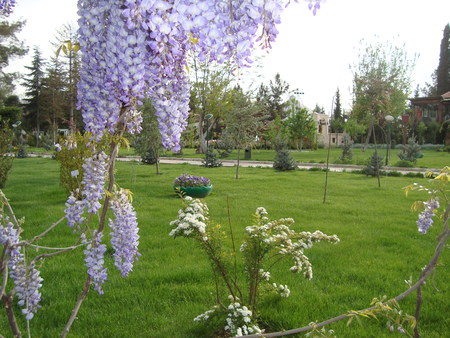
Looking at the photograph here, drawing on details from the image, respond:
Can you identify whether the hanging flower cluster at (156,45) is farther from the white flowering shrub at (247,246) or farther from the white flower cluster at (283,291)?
the white flower cluster at (283,291)

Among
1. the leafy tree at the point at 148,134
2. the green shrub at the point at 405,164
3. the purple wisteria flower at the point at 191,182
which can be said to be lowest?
the purple wisteria flower at the point at 191,182

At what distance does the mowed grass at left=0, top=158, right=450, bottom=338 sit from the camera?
11.5 feet

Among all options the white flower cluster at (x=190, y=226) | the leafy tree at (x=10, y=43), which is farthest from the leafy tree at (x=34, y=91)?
the white flower cluster at (x=190, y=226)

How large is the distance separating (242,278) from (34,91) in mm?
45341

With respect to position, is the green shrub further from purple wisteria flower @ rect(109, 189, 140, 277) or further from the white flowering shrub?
purple wisteria flower @ rect(109, 189, 140, 277)

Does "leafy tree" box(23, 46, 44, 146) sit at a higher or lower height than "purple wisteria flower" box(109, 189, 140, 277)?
higher

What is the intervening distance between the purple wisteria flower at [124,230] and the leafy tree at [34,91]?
4490cm

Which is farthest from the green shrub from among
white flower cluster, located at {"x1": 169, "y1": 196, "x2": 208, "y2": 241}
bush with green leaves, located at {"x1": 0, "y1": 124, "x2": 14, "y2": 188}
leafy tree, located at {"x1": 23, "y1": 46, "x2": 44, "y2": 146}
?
leafy tree, located at {"x1": 23, "y1": 46, "x2": 44, "y2": 146}

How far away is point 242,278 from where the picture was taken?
463cm

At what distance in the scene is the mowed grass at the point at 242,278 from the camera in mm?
3518

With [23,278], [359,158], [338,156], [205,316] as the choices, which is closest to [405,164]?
[359,158]

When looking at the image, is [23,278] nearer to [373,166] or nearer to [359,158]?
[373,166]

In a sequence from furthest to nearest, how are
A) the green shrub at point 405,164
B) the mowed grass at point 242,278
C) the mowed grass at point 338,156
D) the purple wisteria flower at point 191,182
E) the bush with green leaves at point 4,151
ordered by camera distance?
the mowed grass at point 338,156 < the green shrub at point 405,164 < the bush with green leaves at point 4,151 < the purple wisteria flower at point 191,182 < the mowed grass at point 242,278

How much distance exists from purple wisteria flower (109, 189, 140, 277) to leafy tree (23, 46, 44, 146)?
44.9 metres
